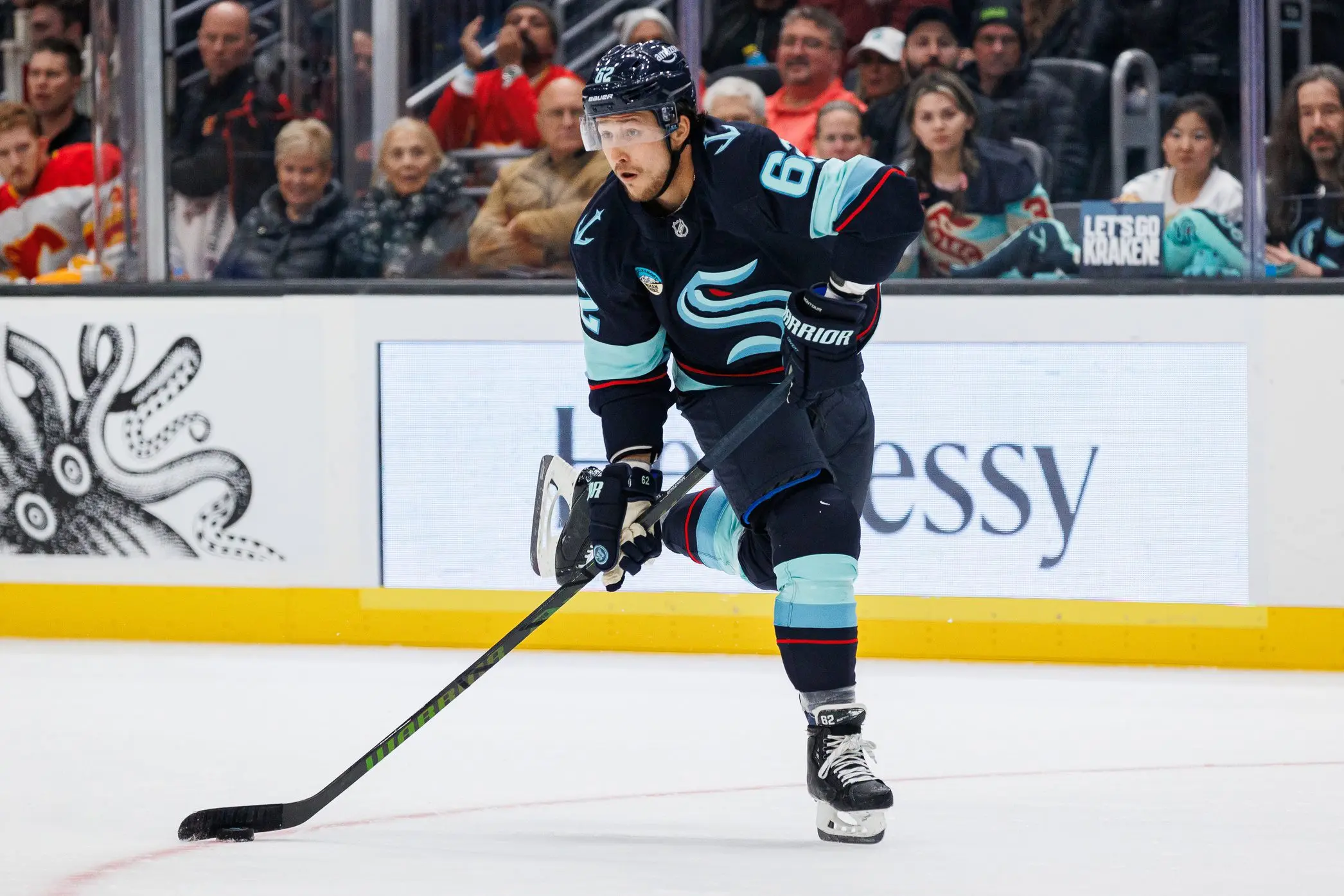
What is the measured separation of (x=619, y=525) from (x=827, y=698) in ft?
1.39

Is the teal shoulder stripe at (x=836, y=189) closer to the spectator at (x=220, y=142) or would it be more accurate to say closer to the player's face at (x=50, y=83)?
the spectator at (x=220, y=142)

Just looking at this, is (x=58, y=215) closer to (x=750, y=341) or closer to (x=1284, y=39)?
(x=750, y=341)

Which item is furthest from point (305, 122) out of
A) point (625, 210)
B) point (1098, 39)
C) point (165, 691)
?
point (625, 210)

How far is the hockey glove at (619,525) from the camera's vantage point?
112 inches

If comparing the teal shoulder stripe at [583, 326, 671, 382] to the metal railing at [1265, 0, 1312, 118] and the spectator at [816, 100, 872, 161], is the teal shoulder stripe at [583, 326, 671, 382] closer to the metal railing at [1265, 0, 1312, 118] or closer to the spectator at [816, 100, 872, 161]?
the spectator at [816, 100, 872, 161]

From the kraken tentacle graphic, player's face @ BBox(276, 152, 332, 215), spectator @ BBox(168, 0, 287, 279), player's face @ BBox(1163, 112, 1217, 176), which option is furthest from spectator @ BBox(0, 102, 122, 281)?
player's face @ BBox(1163, 112, 1217, 176)

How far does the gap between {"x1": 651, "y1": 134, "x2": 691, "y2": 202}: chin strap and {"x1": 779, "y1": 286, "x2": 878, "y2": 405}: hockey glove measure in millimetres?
252

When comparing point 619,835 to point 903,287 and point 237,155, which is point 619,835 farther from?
point 237,155

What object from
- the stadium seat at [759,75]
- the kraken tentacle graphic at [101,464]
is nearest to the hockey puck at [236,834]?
the kraken tentacle graphic at [101,464]

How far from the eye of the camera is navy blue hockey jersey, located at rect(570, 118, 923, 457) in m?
2.69

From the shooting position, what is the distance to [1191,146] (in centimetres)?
438

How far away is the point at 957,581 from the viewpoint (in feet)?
14.3

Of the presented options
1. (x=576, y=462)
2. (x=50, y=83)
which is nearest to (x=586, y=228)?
(x=576, y=462)

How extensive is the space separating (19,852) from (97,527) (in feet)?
7.30
